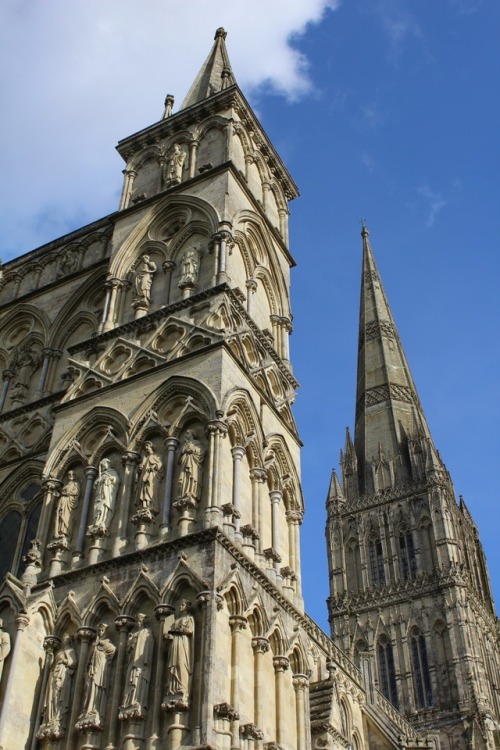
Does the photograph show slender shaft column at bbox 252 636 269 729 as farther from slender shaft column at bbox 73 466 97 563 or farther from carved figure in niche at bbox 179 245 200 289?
carved figure in niche at bbox 179 245 200 289

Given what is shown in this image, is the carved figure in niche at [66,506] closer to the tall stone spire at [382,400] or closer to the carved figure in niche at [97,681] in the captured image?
the carved figure in niche at [97,681]

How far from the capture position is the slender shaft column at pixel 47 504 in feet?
50.5

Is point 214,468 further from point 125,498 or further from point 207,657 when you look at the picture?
point 207,657

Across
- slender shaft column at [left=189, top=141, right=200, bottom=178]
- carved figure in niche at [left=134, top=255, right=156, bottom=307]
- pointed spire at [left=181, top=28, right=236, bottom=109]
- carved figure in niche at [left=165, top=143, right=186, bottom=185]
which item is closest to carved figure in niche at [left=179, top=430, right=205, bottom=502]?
carved figure in niche at [left=134, top=255, right=156, bottom=307]

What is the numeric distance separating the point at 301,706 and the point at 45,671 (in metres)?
3.79

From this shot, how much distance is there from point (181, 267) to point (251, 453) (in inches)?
175

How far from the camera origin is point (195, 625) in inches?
505

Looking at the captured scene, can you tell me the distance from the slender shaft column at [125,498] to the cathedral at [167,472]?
0.08ft

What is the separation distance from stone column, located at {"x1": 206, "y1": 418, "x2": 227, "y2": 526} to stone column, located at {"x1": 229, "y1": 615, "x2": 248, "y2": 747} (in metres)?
1.38

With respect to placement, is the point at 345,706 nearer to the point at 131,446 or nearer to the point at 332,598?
the point at 131,446

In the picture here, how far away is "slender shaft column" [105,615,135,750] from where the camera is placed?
40.6 ft

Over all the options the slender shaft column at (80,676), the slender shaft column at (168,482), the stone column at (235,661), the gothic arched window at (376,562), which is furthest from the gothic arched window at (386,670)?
the slender shaft column at (80,676)

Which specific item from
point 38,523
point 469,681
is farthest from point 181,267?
point 469,681

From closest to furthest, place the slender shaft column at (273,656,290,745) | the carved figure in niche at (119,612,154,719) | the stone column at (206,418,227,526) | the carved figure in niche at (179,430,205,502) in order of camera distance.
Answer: the carved figure in niche at (119,612,154,719)
the slender shaft column at (273,656,290,745)
the stone column at (206,418,227,526)
the carved figure in niche at (179,430,205,502)
